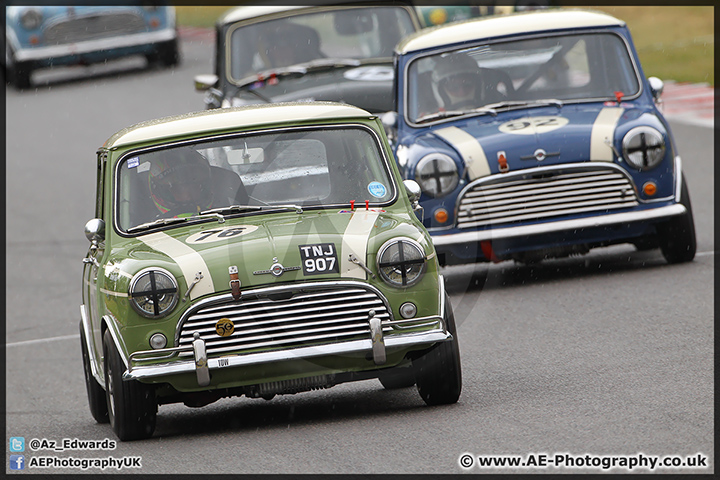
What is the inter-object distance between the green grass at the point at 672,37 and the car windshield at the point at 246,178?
14.1m

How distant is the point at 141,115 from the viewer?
21.9 meters

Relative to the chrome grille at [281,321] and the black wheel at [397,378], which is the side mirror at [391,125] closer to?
the black wheel at [397,378]

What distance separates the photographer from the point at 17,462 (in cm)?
673

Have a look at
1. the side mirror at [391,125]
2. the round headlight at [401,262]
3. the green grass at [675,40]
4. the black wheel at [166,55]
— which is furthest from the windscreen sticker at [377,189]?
the black wheel at [166,55]

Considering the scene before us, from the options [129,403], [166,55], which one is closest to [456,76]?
[129,403]

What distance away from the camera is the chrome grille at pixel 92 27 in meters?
24.6

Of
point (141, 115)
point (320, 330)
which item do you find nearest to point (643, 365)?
point (320, 330)

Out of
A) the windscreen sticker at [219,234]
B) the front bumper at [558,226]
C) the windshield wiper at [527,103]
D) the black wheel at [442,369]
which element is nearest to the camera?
the black wheel at [442,369]

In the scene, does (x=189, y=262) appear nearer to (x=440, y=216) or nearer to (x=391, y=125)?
(x=440, y=216)

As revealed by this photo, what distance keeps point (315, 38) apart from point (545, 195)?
4901mm

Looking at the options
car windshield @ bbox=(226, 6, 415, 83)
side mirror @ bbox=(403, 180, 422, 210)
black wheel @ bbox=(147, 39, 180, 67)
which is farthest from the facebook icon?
black wheel @ bbox=(147, 39, 180, 67)

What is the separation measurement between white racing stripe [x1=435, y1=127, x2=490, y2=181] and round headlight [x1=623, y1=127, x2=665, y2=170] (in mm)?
1056

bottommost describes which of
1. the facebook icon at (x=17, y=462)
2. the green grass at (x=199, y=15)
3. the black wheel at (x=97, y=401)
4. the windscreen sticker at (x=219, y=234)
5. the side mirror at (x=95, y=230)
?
the green grass at (x=199, y=15)

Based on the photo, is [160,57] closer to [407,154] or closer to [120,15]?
[120,15]
